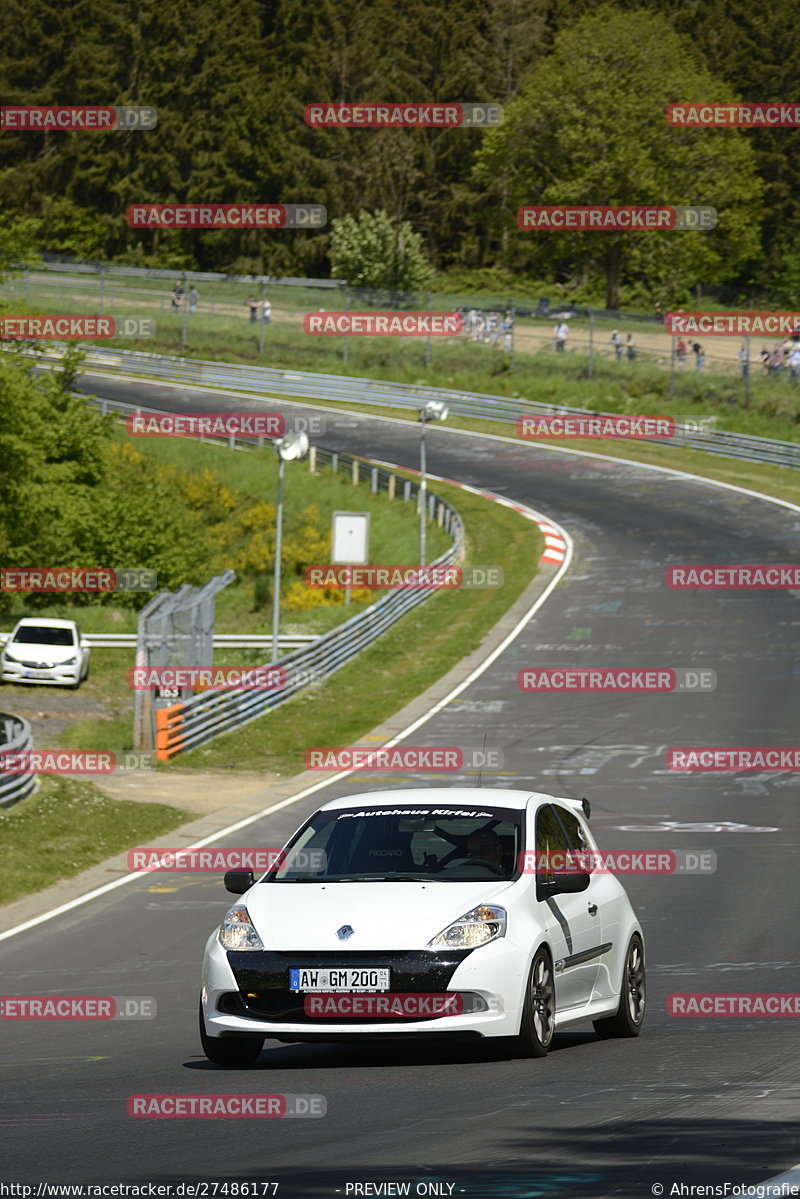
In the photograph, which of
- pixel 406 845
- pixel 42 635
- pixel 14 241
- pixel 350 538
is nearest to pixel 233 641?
pixel 350 538

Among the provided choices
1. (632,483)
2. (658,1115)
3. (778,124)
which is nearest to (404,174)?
(778,124)

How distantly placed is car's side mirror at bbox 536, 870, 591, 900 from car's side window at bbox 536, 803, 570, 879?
0.08 meters

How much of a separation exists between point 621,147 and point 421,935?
84.6 metres

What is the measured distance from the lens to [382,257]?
94.4 meters

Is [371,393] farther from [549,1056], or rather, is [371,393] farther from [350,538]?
[549,1056]

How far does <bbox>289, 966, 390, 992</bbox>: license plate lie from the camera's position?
8969 millimetres

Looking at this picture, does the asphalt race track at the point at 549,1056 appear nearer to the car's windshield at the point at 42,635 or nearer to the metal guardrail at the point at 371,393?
the car's windshield at the point at 42,635

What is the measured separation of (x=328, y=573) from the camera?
55531mm

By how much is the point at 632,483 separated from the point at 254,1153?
52.8m

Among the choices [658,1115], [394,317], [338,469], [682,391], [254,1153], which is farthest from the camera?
[394,317]

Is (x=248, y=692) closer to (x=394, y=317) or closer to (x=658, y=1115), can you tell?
(x=658, y=1115)

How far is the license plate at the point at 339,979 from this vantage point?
8.97 meters

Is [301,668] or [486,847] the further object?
[301,668]

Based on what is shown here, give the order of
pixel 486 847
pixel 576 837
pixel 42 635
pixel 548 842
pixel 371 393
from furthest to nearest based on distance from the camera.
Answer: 1. pixel 371 393
2. pixel 42 635
3. pixel 576 837
4. pixel 548 842
5. pixel 486 847
